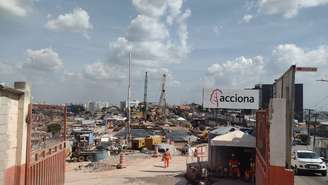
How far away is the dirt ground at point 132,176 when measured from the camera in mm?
25219

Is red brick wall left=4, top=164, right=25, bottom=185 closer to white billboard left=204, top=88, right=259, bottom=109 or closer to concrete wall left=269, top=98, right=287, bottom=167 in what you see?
concrete wall left=269, top=98, right=287, bottom=167

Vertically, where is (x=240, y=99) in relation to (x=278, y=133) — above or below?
above

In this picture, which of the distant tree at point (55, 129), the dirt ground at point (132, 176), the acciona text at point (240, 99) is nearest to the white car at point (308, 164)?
the dirt ground at point (132, 176)

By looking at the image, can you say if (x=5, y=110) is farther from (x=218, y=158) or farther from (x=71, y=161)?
(x=71, y=161)

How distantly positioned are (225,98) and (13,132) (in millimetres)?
36588

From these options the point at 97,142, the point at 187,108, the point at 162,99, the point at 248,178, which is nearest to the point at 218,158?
the point at 248,178

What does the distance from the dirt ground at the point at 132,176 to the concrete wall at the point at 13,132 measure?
43.3 feet

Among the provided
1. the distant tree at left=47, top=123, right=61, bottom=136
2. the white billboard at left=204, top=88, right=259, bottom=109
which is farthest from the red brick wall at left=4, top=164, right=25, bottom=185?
the white billboard at left=204, top=88, right=259, bottom=109

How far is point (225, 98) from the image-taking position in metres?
46.7

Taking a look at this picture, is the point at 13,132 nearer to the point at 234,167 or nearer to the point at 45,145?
the point at 45,145

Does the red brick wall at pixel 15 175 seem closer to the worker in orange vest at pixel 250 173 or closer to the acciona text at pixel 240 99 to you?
the worker in orange vest at pixel 250 173

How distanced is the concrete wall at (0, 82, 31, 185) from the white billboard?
113 ft

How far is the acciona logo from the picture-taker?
45469mm

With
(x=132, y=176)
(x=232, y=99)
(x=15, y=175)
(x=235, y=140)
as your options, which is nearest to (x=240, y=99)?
(x=232, y=99)
